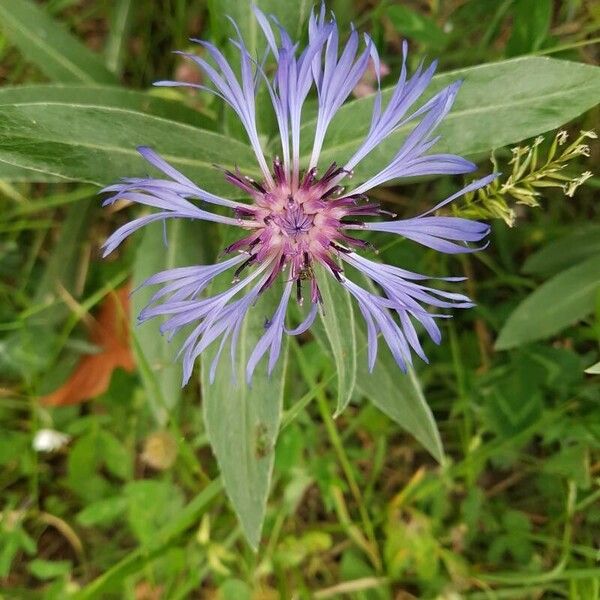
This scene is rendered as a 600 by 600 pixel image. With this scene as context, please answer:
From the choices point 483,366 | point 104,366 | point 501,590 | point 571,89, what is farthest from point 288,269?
point 501,590

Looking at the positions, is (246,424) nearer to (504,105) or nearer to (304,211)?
(304,211)

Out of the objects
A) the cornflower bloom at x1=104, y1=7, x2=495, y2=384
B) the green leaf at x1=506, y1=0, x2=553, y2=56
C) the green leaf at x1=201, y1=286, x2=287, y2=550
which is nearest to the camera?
the cornflower bloom at x1=104, y1=7, x2=495, y2=384

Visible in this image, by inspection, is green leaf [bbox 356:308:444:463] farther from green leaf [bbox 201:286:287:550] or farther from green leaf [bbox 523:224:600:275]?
green leaf [bbox 523:224:600:275]

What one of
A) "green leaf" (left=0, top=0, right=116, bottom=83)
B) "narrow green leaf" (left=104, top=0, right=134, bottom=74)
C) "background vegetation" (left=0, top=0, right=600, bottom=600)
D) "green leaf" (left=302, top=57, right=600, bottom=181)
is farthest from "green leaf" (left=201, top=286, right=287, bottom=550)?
"narrow green leaf" (left=104, top=0, right=134, bottom=74)

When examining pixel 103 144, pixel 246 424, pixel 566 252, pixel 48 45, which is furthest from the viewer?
pixel 566 252

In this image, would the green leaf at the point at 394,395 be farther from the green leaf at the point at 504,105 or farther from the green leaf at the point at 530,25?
the green leaf at the point at 530,25

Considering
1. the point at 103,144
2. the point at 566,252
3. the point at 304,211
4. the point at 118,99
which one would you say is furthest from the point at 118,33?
the point at 566,252
